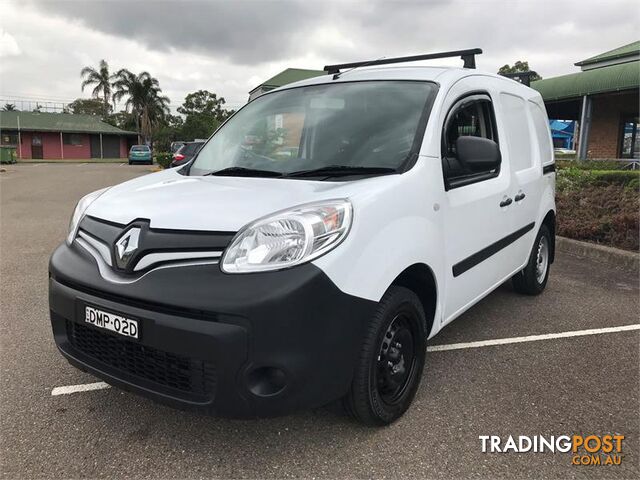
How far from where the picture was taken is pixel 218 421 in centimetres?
269

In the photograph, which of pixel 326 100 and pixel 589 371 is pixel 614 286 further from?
pixel 326 100

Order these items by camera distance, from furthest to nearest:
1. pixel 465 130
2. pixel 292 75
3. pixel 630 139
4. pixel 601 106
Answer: pixel 292 75
pixel 630 139
pixel 601 106
pixel 465 130

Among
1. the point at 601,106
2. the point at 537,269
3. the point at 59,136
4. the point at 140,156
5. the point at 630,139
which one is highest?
the point at 601,106

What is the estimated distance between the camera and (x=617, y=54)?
861 inches

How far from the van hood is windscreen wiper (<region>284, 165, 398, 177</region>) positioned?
13 centimetres

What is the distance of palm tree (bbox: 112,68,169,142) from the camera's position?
56.7 meters

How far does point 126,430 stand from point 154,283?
0.96 m

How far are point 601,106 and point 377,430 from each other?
66.8ft

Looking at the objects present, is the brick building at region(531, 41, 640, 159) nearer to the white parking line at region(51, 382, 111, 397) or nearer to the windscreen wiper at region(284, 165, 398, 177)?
the windscreen wiper at region(284, 165, 398, 177)

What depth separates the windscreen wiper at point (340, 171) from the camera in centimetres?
271

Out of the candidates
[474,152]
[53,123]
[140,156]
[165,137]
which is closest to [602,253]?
[474,152]

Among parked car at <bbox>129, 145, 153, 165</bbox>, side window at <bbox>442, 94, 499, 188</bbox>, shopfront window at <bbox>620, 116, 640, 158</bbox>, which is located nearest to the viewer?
side window at <bbox>442, 94, 499, 188</bbox>

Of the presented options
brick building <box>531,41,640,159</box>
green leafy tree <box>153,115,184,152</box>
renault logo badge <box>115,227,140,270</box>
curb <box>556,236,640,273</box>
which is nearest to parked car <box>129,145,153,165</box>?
green leafy tree <box>153,115,184,152</box>
